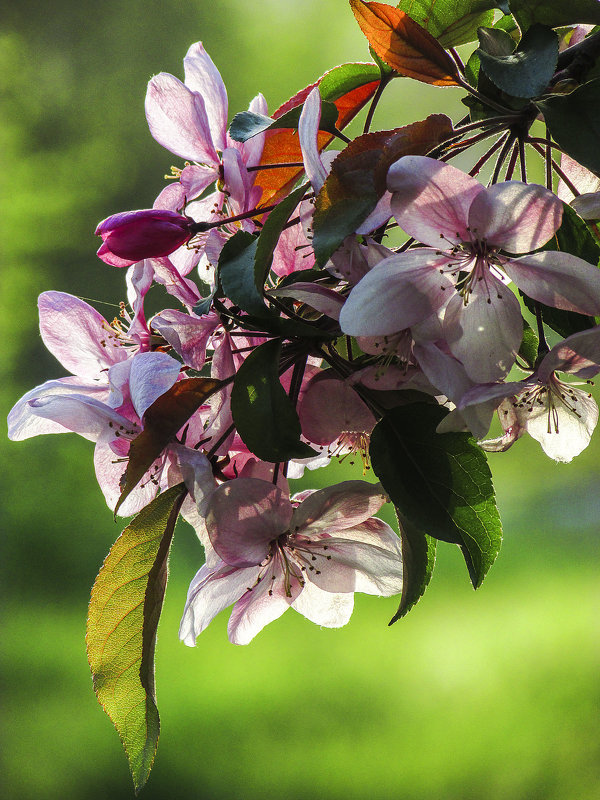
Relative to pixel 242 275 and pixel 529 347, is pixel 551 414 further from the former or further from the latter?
pixel 242 275

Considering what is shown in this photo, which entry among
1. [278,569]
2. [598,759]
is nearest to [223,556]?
[278,569]

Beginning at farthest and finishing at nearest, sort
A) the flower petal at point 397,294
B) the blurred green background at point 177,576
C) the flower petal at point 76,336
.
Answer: the blurred green background at point 177,576, the flower petal at point 76,336, the flower petal at point 397,294

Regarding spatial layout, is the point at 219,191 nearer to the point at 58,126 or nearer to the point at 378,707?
the point at 378,707

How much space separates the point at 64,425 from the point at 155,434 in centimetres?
5

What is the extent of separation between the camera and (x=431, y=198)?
0.99 feet

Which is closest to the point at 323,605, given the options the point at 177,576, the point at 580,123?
the point at 580,123

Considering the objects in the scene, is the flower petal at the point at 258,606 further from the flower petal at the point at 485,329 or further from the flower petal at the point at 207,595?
the flower petal at the point at 485,329

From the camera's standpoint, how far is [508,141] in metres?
0.37

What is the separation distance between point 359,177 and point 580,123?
0.30ft

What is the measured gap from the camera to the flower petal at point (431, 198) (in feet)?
0.95

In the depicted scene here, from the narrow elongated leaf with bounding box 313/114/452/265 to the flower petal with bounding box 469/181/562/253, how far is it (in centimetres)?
3

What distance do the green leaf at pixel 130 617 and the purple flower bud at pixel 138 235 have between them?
108 mm

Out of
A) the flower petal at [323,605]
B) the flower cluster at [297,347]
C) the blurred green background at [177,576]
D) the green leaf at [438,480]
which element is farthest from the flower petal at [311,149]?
the blurred green background at [177,576]

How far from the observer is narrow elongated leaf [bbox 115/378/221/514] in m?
0.31
